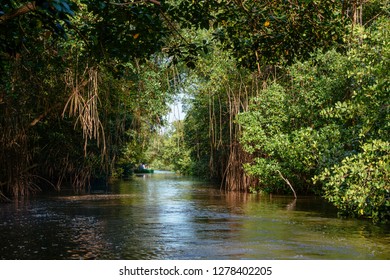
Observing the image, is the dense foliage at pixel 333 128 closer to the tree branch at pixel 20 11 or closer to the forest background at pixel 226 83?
the forest background at pixel 226 83

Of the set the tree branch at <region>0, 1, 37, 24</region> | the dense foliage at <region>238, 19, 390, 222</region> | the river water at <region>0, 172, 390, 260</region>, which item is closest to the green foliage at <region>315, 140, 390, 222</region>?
the dense foliage at <region>238, 19, 390, 222</region>

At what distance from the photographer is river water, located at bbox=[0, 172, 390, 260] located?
348 inches

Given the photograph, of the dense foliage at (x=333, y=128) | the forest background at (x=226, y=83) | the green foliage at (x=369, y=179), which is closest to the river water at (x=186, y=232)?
the green foliage at (x=369, y=179)

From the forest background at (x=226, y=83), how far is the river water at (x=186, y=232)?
1.02m

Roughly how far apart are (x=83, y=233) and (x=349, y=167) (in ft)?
17.3

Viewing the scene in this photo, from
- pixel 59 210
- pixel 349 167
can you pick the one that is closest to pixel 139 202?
pixel 59 210

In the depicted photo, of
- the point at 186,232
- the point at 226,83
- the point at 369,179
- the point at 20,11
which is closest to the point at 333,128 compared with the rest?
the point at 369,179

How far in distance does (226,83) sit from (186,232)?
42.7 feet

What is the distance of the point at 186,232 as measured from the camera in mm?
11289

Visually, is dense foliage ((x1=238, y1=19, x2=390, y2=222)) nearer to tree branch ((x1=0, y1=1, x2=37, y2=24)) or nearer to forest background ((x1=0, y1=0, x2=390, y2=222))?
forest background ((x1=0, y1=0, x2=390, y2=222))

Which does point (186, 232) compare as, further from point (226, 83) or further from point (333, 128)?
point (226, 83)

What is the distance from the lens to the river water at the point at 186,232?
885cm

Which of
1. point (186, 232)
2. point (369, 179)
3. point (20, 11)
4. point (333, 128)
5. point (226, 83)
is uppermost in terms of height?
point (226, 83)
